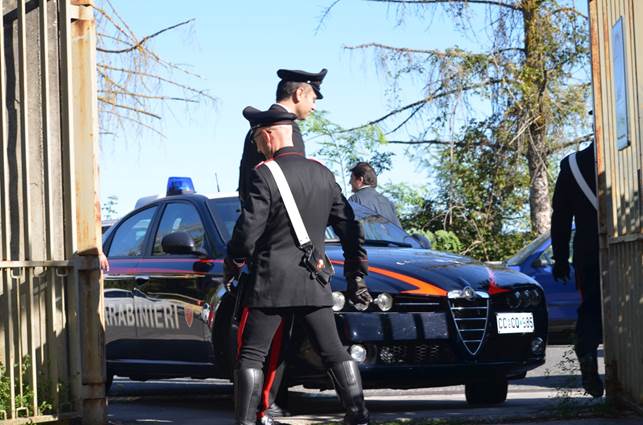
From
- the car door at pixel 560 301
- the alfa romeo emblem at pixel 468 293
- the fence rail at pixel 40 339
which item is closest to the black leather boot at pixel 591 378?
the alfa romeo emblem at pixel 468 293

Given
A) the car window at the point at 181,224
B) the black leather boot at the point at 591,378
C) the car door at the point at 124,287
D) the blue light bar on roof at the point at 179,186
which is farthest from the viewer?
the blue light bar on roof at the point at 179,186

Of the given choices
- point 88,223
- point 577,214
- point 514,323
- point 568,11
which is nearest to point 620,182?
point 577,214

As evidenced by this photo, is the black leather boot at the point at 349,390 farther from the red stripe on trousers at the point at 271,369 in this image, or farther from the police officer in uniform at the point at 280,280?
the red stripe on trousers at the point at 271,369

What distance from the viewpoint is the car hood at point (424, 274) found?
866cm

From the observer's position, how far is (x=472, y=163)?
23.5 m

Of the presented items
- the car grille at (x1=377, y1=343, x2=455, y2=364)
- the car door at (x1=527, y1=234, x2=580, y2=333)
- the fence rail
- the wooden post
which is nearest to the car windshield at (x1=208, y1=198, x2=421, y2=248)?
the car grille at (x1=377, y1=343, x2=455, y2=364)

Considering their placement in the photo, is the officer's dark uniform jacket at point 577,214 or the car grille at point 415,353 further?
the officer's dark uniform jacket at point 577,214

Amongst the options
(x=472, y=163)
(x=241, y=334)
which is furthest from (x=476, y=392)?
(x=472, y=163)

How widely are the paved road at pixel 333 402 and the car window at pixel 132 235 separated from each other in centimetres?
123

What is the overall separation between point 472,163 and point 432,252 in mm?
13899

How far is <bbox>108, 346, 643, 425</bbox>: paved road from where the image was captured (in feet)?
28.7

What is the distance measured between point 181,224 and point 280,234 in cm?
318

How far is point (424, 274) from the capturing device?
881 cm

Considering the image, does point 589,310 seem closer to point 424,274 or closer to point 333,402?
point 424,274
